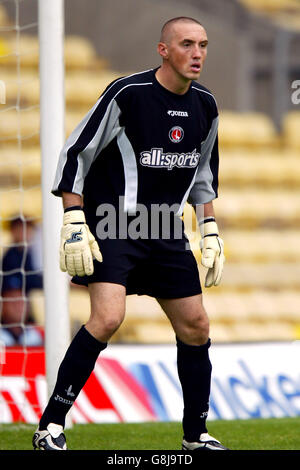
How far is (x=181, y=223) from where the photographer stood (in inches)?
158

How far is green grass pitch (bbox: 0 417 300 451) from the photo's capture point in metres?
4.45

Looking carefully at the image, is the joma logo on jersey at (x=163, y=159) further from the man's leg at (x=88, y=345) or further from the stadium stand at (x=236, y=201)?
the stadium stand at (x=236, y=201)

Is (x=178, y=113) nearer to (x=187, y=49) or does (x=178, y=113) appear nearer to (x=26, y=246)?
(x=187, y=49)

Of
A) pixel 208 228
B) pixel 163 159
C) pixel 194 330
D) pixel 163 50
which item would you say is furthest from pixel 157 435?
pixel 163 50

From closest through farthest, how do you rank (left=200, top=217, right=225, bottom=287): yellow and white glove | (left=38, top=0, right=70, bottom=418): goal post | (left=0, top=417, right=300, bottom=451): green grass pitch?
(left=200, top=217, right=225, bottom=287): yellow and white glove, (left=0, top=417, right=300, bottom=451): green grass pitch, (left=38, top=0, right=70, bottom=418): goal post

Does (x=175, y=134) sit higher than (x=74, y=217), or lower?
higher

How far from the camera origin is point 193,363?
400 centimetres

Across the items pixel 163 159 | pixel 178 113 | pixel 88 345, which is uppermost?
pixel 178 113

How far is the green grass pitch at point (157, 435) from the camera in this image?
445 centimetres

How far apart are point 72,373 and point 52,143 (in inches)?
67.4

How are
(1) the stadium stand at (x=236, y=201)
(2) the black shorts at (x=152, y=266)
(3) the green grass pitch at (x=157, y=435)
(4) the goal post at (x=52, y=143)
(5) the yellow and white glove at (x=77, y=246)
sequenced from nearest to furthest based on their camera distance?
(5) the yellow and white glove at (x=77, y=246), (2) the black shorts at (x=152, y=266), (3) the green grass pitch at (x=157, y=435), (4) the goal post at (x=52, y=143), (1) the stadium stand at (x=236, y=201)

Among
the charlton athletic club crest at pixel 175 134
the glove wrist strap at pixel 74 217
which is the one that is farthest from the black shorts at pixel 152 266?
the charlton athletic club crest at pixel 175 134

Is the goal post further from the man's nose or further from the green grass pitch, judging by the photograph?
the man's nose

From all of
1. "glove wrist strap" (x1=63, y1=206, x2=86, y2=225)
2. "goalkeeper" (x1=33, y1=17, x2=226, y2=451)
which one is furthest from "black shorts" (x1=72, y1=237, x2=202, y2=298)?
"glove wrist strap" (x1=63, y1=206, x2=86, y2=225)
